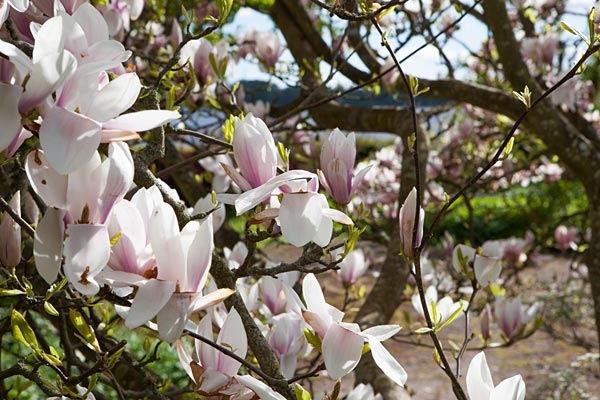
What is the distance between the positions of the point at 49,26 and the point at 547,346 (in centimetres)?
547

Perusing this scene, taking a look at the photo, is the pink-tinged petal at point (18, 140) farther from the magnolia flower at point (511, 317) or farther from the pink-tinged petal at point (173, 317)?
the magnolia flower at point (511, 317)

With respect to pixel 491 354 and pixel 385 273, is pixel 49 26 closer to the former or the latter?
pixel 385 273

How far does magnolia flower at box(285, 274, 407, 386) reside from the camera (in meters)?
0.62

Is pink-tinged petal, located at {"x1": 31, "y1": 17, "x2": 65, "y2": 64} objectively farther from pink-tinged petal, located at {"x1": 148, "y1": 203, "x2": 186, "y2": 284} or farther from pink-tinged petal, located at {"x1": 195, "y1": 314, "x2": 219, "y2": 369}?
pink-tinged petal, located at {"x1": 195, "y1": 314, "x2": 219, "y2": 369}

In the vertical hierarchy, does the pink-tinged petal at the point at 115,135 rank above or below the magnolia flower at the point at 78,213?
above

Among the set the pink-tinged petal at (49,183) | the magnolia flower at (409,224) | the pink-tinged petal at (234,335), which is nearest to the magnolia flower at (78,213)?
the pink-tinged petal at (49,183)

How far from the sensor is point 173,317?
543 millimetres

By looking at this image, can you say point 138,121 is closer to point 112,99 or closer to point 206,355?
point 112,99

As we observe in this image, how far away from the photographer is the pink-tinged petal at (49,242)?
20.3 inches

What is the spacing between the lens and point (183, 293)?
0.55 metres

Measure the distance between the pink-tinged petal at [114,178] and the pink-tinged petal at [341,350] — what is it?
25 cm

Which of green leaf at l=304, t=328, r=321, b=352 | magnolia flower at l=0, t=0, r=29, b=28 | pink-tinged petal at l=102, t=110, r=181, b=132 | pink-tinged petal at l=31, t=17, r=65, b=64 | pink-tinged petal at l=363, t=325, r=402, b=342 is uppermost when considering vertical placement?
magnolia flower at l=0, t=0, r=29, b=28

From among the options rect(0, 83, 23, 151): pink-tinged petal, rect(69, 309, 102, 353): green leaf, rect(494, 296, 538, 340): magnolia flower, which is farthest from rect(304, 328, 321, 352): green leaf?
rect(494, 296, 538, 340): magnolia flower

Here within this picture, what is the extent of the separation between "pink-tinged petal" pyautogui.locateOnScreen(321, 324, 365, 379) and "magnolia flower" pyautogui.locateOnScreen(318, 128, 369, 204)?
195 mm
